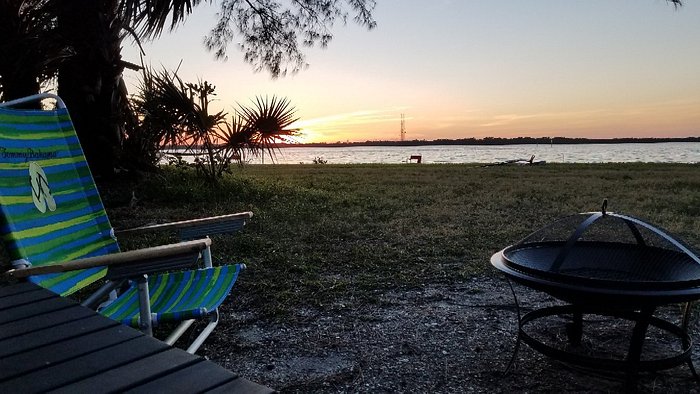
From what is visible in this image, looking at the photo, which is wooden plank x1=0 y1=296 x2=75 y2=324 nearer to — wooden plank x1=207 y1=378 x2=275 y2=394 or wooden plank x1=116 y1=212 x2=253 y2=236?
wooden plank x1=207 y1=378 x2=275 y2=394

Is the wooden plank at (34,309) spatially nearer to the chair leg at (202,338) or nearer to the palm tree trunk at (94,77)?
the chair leg at (202,338)

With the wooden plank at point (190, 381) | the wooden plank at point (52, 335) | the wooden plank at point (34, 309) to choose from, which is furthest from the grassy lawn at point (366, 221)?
the wooden plank at point (190, 381)

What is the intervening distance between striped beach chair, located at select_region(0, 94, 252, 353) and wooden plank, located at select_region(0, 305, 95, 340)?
35 centimetres

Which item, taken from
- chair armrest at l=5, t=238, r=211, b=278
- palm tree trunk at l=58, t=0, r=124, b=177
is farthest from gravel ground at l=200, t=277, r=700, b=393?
palm tree trunk at l=58, t=0, r=124, b=177

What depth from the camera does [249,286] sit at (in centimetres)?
357

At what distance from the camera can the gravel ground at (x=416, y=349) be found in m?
2.20

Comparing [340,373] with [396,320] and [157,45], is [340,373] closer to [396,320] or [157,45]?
[396,320]

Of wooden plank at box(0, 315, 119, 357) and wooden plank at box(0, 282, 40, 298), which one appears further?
wooden plank at box(0, 282, 40, 298)

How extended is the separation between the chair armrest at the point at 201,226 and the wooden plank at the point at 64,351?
54.6 inches

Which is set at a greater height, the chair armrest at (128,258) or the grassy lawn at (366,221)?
the chair armrest at (128,258)

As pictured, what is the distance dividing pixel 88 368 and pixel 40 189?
182 cm

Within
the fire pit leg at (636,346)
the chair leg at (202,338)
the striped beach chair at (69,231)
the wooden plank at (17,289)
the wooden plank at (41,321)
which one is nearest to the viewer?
the wooden plank at (41,321)

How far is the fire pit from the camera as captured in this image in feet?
5.72

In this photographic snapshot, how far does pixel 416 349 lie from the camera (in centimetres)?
255
